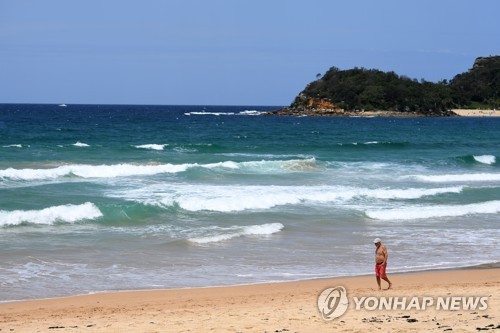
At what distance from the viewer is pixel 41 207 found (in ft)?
70.7

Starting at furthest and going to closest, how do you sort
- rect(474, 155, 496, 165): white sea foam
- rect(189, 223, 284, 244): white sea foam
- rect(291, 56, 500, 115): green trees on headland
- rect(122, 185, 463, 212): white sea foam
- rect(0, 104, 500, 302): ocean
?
rect(291, 56, 500, 115): green trees on headland < rect(474, 155, 496, 165): white sea foam < rect(122, 185, 463, 212): white sea foam < rect(189, 223, 284, 244): white sea foam < rect(0, 104, 500, 302): ocean

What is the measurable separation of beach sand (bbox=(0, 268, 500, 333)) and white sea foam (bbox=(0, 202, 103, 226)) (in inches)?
303

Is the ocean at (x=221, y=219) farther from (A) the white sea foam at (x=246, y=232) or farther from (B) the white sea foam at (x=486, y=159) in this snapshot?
(B) the white sea foam at (x=486, y=159)

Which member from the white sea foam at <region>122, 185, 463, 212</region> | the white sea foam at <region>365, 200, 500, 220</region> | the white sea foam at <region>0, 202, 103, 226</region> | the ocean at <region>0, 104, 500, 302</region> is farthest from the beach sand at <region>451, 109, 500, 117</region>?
the white sea foam at <region>0, 202, 103, 226</region>

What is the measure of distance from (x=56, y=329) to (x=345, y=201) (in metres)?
15.6

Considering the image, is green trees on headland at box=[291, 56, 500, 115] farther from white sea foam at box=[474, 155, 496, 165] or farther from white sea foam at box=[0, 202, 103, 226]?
white sea foam at box=[0, 202, 103, 226]

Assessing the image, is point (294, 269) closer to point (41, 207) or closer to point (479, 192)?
point (41, 207)

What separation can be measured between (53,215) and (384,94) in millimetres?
111003

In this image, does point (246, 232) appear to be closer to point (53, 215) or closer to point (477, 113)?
point (53, 215)

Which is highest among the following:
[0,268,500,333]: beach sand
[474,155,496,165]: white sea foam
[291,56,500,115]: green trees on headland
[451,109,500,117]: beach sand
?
[291,56,500,115]: green trees on headland

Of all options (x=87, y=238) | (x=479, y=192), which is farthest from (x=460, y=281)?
(x=479, y=192)

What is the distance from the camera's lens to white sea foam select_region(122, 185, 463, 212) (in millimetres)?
22875

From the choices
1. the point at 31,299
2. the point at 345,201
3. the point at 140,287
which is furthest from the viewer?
the point at 345,201

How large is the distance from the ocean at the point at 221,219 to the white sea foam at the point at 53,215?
5 centimetres
